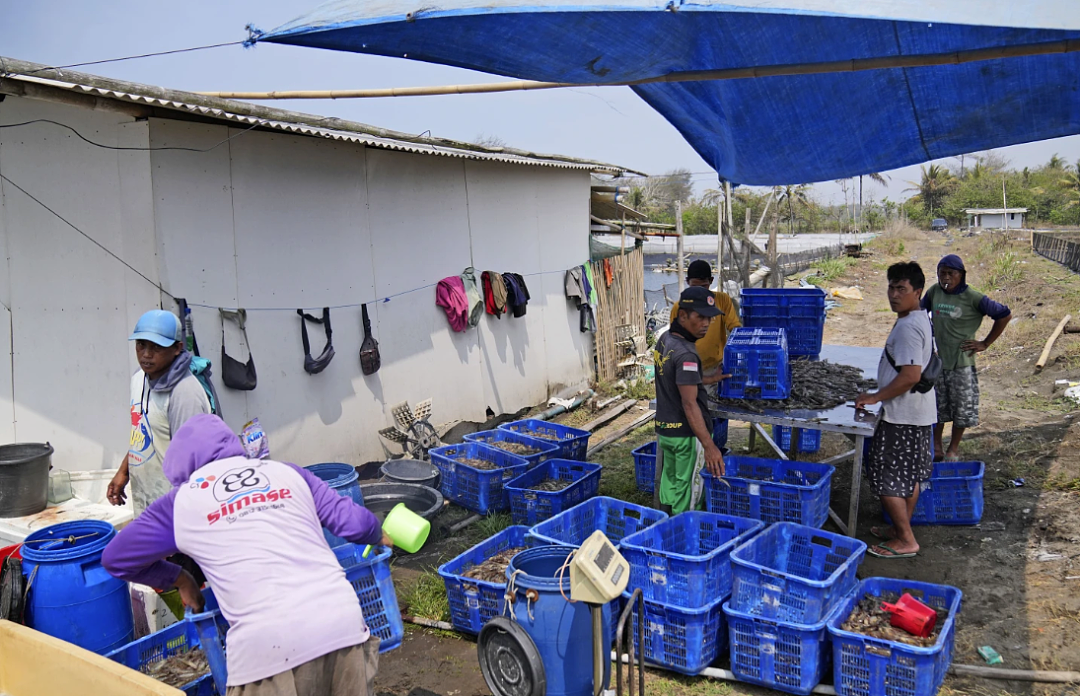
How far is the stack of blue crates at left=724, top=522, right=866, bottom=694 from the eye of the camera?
387 cm

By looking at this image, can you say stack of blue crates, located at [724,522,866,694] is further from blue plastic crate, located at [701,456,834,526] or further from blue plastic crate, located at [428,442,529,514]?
blue plastic crate, located at [428,442,529,514]

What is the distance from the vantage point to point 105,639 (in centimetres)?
374

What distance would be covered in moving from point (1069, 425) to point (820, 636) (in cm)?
610

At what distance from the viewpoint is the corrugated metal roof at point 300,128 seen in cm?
487

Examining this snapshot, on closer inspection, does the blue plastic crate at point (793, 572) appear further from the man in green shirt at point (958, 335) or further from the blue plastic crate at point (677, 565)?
the man in green shirt at point (958, 335)

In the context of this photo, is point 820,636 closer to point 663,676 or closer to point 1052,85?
point 663,676

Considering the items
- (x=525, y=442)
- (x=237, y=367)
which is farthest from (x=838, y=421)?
(x=237, y=367)

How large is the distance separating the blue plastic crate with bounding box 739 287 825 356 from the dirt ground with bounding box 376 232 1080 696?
58.4 inches

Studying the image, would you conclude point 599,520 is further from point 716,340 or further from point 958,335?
point 958,335

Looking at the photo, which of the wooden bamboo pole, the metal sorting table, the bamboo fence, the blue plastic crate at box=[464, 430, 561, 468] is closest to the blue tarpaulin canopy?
the wooden bamboo pole

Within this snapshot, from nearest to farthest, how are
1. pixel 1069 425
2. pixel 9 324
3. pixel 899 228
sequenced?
1. pixel 9 324
2. pixel 1069 425
3. pixel 899 228

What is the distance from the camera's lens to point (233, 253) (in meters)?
6.37

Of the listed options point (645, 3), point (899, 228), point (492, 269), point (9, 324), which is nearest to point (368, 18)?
point (645, 3)

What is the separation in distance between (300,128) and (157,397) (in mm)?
3105
